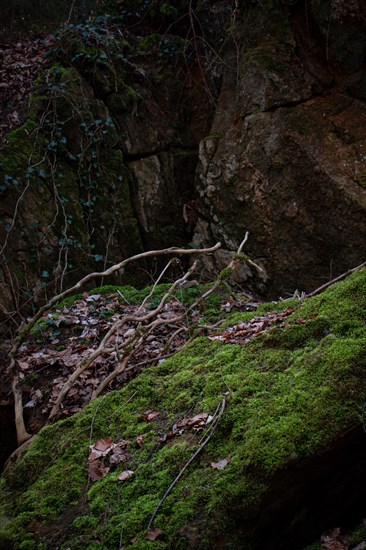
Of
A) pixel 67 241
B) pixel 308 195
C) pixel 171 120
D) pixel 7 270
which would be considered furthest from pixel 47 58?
pixel 308 195

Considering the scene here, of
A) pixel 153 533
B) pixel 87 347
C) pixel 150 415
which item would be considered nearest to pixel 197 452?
pixel 153 533

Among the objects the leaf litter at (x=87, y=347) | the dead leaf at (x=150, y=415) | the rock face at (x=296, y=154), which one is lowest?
the leaf litter at (x=87, y=347)

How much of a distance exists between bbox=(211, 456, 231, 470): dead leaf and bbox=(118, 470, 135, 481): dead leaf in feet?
1.72

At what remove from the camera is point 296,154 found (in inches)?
291

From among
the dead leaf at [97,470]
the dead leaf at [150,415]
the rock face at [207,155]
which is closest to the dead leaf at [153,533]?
the dead leaf at [97,470]

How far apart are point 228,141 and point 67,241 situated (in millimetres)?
3469

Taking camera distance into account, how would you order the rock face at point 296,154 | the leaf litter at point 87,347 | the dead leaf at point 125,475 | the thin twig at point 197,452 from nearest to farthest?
the thin twig at point 197,452, the dead leaf at point 125,475, the leaf litter at point 87,347, the rock face at point 296,154

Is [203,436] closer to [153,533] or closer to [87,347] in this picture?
[153,533]

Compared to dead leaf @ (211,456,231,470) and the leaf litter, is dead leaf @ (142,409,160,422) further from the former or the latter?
dead leaf @ (211,456,231,470)

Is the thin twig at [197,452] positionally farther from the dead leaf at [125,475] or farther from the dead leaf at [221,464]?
the dead leaf at [125,475]

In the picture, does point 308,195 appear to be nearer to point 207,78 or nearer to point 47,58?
point 207,78

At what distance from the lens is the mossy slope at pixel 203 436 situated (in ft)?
7.00

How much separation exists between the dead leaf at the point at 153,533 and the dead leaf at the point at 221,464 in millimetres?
399

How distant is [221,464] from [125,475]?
2.01ft
